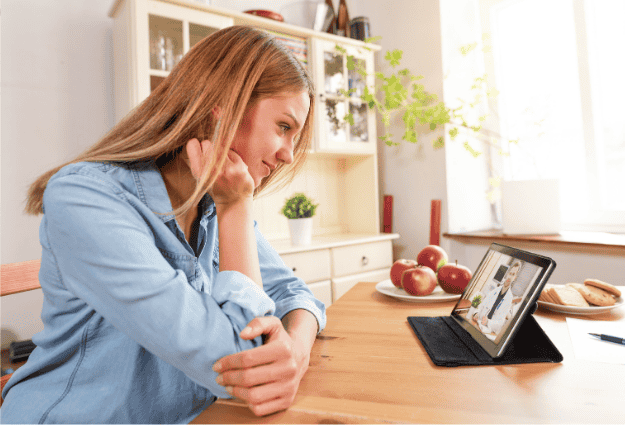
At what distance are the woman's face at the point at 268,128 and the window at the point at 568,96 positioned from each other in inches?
72.3

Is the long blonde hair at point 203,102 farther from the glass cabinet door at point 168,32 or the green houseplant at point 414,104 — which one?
the green houseplant at point 414,104

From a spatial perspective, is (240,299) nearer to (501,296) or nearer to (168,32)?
(501,296)

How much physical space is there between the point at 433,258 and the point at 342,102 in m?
1.54

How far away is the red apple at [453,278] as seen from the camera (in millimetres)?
1054

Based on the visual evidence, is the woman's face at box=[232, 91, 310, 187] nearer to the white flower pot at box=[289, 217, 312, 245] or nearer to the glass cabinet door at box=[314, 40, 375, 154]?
the white flower pot at box=[289, 217, 312, 245]

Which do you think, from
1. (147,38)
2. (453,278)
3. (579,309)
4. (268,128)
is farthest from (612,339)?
(147,38)

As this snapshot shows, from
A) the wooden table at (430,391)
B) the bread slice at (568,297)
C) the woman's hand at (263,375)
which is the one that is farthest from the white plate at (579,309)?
the woman's hand at (263,375)

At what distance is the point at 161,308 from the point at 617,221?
2.48 meters

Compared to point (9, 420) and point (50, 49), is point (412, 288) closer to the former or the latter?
point (9, 420)

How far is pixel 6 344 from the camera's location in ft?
5.80

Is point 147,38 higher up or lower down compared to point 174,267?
higher up

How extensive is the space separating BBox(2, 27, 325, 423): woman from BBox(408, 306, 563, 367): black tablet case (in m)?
0.22

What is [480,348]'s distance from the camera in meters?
0.69

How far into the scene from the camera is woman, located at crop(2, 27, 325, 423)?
55cm
